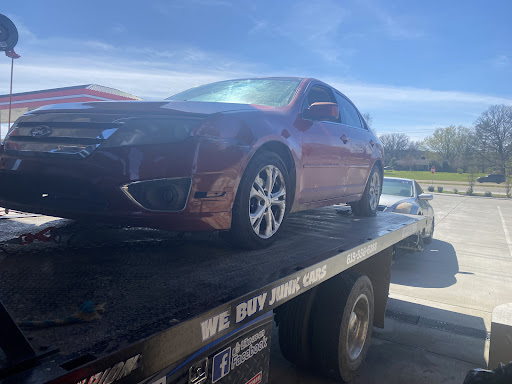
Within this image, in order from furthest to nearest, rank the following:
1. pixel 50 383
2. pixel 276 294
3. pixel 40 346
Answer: pixel 276 294 < pixel 40 346 < pixel 50 383

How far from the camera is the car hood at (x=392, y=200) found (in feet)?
28.1

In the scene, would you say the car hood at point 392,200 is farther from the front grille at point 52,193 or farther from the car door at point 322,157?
the front grille at point 52,193

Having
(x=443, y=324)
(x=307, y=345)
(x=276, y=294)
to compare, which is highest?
(x=276, y=294)

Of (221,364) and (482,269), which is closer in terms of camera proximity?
(221,364)

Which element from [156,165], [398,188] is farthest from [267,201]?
[398,188]

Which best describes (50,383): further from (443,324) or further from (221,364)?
(443,324)

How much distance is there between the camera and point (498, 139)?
2266 inches

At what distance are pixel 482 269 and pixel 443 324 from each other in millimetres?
3639

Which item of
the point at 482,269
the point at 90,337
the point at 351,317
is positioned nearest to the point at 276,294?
the point at 90,337

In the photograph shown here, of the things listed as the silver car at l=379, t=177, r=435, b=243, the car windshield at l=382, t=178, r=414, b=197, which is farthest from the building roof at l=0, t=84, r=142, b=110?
the silver car at l=379, t=177, r=435, b=243

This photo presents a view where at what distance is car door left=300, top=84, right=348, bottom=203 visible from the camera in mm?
3437

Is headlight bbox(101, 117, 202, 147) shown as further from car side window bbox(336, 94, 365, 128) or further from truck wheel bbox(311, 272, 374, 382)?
car side window bbox(336, 94, 365, 128)

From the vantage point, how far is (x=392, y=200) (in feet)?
28.7

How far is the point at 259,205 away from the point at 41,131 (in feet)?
4.57
